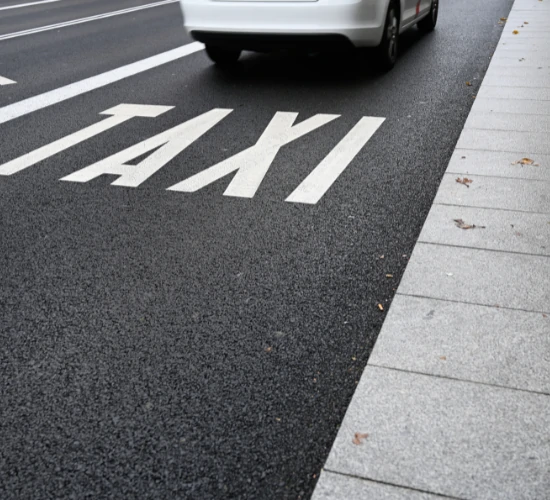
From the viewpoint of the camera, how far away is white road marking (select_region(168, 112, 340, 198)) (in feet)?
16.5

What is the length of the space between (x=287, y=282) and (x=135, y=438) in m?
1.35

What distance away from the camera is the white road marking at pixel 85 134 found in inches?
224

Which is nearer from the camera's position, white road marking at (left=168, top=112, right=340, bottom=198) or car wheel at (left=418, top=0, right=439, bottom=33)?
white road marking at (left=168, top=112, right=340, bottom=198)

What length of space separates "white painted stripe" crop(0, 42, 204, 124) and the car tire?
936 mm

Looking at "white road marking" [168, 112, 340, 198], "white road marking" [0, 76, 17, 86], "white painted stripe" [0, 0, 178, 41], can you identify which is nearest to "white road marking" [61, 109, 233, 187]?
"white road marking" [168, 112, 340, 198]

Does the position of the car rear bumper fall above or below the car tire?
above

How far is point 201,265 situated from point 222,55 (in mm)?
5349

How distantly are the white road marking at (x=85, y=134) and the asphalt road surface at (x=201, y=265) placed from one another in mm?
34

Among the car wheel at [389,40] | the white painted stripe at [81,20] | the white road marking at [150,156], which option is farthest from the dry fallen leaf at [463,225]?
the white painted stripe at [81,20]

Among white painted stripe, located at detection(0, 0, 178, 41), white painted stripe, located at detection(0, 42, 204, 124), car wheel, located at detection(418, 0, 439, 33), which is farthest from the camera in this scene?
white painted stripe, located at detection(0, 0, 178, 41)

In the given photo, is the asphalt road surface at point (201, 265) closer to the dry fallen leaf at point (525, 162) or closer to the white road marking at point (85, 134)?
the white road marking at point (85, 134)

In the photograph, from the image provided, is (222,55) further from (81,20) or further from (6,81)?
(81,20)

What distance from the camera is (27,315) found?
3.48 metres

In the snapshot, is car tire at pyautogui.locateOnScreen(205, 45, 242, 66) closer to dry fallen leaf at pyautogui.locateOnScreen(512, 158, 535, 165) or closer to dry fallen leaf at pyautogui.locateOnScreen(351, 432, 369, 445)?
dry fallen leaf at pyautogui.locateOnScreen(512, 158, 535, 165)
